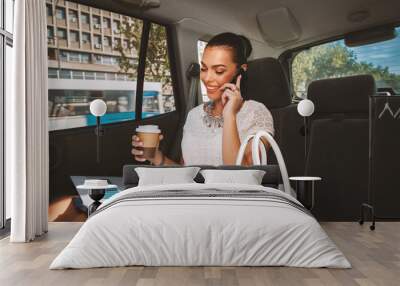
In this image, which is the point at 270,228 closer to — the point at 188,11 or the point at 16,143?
the point at 16,143

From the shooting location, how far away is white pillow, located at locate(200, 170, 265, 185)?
237 inches

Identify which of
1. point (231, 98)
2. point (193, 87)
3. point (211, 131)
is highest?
point (193, 87)

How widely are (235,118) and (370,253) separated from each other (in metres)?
2.45

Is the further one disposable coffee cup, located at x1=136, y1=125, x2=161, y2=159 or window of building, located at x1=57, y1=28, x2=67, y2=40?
disposable coffee cup, located at x1=136, y1=125, x2=161, y2=159

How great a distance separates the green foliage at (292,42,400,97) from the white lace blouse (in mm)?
538

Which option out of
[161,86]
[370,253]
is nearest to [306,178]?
[370,253]

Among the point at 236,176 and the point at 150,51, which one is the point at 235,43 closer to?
the point at 150,51

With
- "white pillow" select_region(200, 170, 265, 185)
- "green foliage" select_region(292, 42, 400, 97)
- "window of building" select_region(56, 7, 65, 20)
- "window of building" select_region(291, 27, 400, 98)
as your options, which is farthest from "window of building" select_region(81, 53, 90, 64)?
"window of building" select_region(291, 27, 400, 98)

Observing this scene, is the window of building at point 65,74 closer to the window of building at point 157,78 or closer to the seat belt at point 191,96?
the window of building at point 157,78

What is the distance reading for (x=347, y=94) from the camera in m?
6.59

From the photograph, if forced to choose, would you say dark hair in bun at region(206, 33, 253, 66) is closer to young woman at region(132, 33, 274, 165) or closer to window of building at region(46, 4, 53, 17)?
young woman at region(132, 33, 274, 165)

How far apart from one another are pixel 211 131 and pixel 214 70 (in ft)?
2.41

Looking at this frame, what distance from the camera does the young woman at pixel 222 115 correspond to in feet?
21.8

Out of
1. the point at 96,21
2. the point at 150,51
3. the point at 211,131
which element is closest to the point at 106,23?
the point at 96,21
